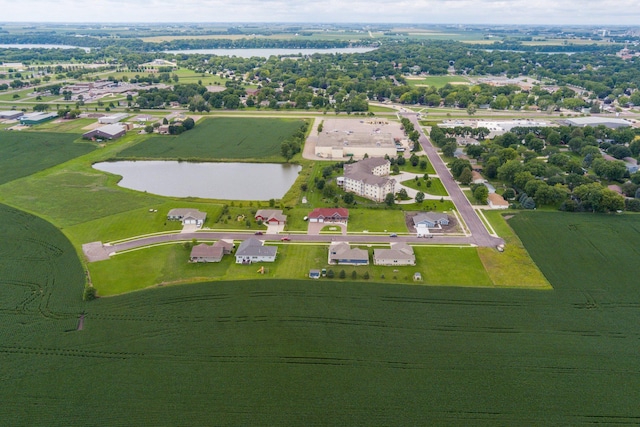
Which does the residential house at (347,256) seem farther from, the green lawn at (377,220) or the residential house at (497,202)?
the residential house at (497,202)

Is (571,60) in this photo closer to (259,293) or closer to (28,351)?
(259,293)

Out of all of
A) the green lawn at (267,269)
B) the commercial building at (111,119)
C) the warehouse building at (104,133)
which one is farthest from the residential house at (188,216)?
the commercial building at (111,119)

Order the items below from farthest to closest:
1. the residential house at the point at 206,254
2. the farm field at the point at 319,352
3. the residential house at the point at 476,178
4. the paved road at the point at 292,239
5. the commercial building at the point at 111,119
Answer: the commercial building at the point at 111,119 → the residential house at the point at 476,178 → the paved road at the point at 292,239 → the residential house at the point at 206,254 → the farm field at the point at 319,352

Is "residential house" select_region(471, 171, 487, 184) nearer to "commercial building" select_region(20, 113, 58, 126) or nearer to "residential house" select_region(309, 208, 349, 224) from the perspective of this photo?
"residential house" select_region(309, 208, 349, 224)

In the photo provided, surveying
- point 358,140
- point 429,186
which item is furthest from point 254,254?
point 358,140

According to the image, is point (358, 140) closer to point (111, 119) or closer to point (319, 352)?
point (319, 352)

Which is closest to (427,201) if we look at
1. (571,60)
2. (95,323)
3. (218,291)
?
(218,291)
